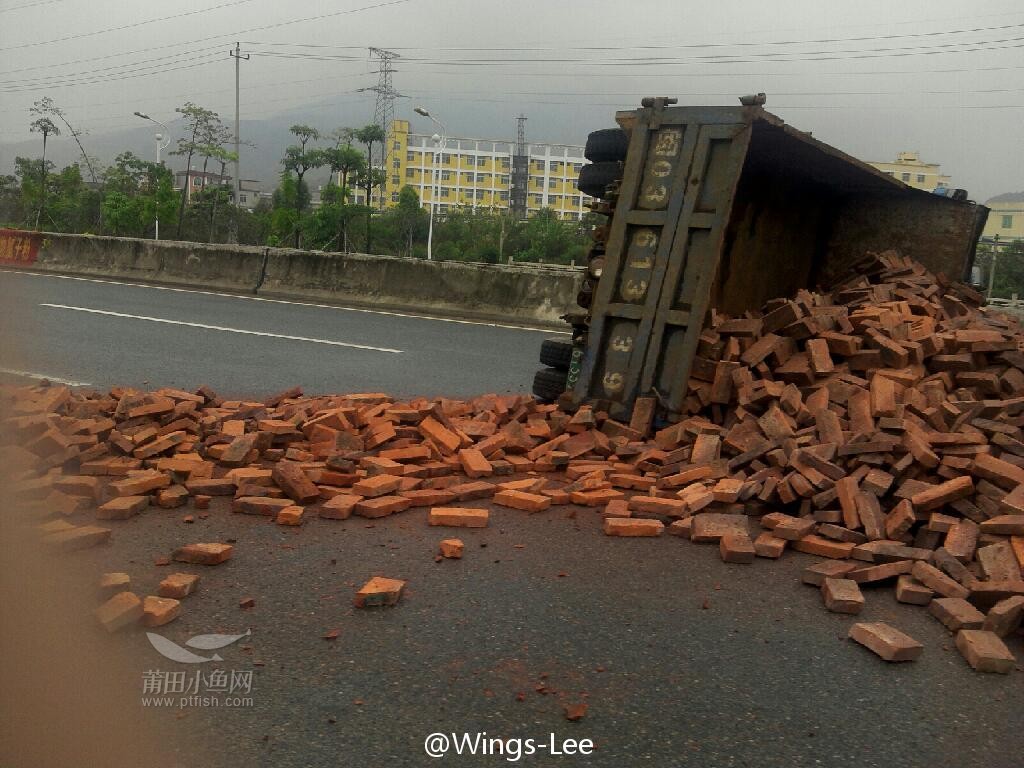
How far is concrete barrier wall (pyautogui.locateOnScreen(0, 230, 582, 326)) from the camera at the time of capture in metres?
14.7

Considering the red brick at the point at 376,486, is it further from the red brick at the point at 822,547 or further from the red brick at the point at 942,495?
the red brick at the point at 942,495

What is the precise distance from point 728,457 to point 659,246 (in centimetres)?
150

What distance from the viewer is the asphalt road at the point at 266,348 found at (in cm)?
781

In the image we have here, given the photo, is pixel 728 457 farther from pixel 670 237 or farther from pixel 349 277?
pixel 349 277

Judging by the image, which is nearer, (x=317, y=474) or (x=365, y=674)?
(x=365, y=674)

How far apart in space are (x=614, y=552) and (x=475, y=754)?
1629 millimetres

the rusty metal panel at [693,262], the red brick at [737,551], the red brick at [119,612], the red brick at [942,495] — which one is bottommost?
the red brick at [119,612]

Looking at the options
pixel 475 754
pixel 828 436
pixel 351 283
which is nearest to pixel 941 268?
pixel 828 436

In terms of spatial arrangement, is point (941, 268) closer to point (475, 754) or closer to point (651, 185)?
point (651, 185)

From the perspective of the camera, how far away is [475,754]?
2275 millimetres

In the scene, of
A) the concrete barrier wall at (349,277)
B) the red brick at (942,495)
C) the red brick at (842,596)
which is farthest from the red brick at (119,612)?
the concrete barrier wall at (349,277)

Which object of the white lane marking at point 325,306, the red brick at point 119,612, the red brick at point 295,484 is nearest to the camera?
the red brick at point 119,612

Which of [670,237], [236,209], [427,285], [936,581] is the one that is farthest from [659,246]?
[236,209]

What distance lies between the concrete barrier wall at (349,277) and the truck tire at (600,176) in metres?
6.78
